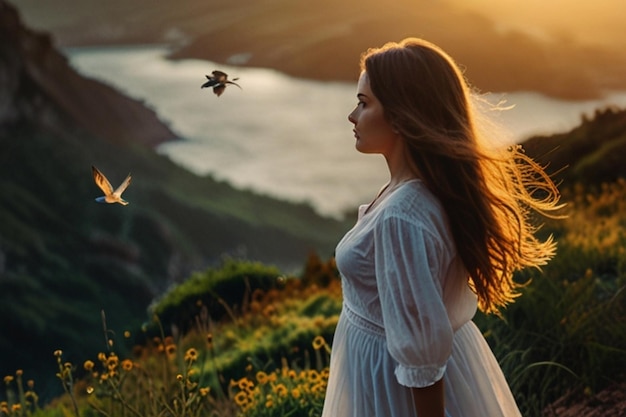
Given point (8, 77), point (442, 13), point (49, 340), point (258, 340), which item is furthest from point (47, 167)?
point (258, 340)

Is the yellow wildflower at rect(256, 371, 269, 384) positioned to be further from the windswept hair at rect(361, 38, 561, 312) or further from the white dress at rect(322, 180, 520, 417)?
the windswept hair at rect(361, 38, 561, 312)

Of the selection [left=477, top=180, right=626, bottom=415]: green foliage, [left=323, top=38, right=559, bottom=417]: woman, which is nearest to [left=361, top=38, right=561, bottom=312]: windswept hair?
[left=323, top=38, right=559, bottom=417]: woman

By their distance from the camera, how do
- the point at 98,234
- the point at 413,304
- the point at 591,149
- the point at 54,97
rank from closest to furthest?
the point at 413,304 → the point at 591,149 → the point at 98,234 → the point at 54,97

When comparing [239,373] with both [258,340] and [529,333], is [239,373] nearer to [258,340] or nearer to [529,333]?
[258,340]

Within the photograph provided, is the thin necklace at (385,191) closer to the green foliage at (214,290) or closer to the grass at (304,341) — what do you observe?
the grass at (304,341)

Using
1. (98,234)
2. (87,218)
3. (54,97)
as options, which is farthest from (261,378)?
(54,97)

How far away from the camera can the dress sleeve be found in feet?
6.73

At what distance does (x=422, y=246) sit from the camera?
208 cm

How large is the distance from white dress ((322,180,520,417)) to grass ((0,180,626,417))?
30.4 inches

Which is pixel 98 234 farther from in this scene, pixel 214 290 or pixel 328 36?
pixel 214 290

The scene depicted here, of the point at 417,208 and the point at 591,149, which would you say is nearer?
the point at 417,208

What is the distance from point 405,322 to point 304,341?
3.23m

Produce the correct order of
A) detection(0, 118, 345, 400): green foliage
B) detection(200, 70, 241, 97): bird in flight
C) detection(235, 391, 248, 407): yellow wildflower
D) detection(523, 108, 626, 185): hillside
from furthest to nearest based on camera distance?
detection(0, 118, 345, 400): green foliage → detection(523, 108, 626, 185): hillside → detection(235, 391, 248, 407): yellow wildflower → detection(200, 70, 241, 97): bird in flight

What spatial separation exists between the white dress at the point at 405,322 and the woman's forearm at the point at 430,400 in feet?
0.10
